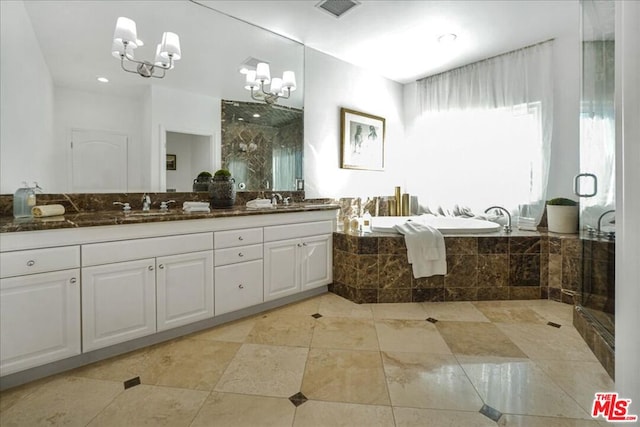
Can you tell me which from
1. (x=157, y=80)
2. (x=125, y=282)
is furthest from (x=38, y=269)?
(x=157, y=80)

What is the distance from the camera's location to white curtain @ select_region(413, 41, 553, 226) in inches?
127

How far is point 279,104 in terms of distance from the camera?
3.21 metres

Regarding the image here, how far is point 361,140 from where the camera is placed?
398cm

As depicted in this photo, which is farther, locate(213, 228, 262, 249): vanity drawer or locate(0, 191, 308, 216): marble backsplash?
locate(213, 228, 262, 249): vanity drawer

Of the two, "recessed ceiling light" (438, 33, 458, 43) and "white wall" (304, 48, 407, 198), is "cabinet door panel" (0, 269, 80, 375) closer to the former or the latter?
"white wall" (304, 48, 407, 198)

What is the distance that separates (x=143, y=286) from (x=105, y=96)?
1382 mm

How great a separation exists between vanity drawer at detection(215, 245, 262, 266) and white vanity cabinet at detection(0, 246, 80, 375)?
2.62ft

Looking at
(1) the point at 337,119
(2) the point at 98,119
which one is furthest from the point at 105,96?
(1) the point at 337,119

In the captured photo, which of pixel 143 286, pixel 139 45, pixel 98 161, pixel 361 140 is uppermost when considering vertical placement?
pixel 139 45

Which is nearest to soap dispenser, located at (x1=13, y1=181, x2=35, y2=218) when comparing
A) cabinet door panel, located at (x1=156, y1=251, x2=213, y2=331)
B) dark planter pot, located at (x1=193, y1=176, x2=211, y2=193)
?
cabinet door panel, located at (x1=156, y1=251, x2=213, y2=331)

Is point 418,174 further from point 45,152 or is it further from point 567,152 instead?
point 45,152

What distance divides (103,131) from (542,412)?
9.88 ft

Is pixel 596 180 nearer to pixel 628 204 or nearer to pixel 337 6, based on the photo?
pixel 628 204

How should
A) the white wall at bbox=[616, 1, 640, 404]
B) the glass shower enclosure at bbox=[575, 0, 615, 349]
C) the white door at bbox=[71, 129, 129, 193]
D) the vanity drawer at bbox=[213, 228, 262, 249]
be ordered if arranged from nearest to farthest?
the white wall at bbox=[616, 1, 640, 404] → the glass shower enclosure at bbox=[575, 0, 615, 349] → the white door at bbox=[71, 129, 129, 193] → the vanity drawer at bbox=[213, 228, 262, 249]
